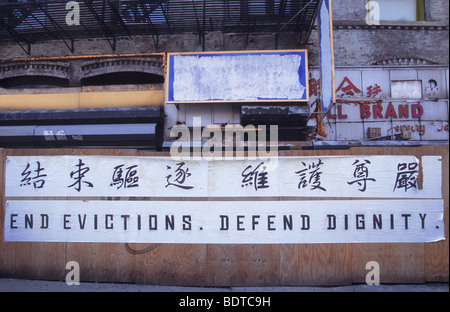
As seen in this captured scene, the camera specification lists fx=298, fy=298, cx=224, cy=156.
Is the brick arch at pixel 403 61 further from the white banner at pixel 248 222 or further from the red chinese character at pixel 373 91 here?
the white banner at pixel 248 222

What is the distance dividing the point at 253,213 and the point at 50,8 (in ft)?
30.0

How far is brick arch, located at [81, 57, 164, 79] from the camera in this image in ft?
35.4

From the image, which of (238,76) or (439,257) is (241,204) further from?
(238,76)

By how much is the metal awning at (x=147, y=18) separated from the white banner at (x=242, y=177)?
18.8ft

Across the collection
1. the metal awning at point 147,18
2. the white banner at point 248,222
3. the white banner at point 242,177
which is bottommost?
the white banner at point 248,222

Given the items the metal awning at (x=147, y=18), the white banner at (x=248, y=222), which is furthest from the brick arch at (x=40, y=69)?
the white banner at (x=248, y=222)

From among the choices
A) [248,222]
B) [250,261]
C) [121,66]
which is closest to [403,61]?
[248,222]

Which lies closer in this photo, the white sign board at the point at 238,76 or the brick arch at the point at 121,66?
the white sign board at the point at 238,76

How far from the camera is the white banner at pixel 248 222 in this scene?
5.39 meters

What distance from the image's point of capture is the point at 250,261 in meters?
5.43

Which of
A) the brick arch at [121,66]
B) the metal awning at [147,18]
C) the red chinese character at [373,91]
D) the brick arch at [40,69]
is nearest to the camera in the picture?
the metal awning at [147,18]

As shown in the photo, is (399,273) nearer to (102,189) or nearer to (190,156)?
(190,156)

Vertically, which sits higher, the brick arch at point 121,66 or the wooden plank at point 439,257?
the brick arch at point 121,66

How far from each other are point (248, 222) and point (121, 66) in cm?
820
